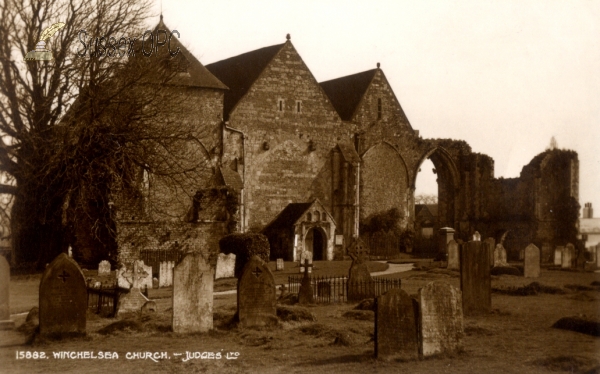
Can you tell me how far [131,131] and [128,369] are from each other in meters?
14.2

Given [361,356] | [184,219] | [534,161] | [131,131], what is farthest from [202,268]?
[534,161]

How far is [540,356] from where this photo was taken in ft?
41.3

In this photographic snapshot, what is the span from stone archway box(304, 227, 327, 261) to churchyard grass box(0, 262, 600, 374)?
22.4 meters

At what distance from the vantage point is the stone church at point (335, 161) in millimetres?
40344

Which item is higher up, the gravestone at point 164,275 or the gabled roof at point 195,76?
the gabled roof at point 195,76

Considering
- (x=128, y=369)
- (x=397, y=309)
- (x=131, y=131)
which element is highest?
(x=131, y=131)

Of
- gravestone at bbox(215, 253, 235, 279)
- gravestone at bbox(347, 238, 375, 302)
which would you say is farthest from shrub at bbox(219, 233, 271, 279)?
gravestone at bbox(347, 238, 375, 302)

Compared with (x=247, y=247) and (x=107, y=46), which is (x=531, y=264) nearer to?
(x=247, y=247)

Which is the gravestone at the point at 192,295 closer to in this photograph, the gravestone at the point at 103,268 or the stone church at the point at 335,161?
the gravestone at the point at 103,268

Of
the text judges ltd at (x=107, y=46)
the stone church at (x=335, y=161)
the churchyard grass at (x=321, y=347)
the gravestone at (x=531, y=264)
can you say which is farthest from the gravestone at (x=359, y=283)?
the stone church at (x=335, y=161)

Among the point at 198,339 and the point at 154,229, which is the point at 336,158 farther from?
the point at 198,339

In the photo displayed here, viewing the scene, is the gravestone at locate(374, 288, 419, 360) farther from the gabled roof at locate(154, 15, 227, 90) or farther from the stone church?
the gabled roof at locate(154, 15, 227, 90)

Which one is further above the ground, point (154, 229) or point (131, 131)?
point (131, 131)

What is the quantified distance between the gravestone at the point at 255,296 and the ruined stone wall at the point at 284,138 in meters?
25.2
